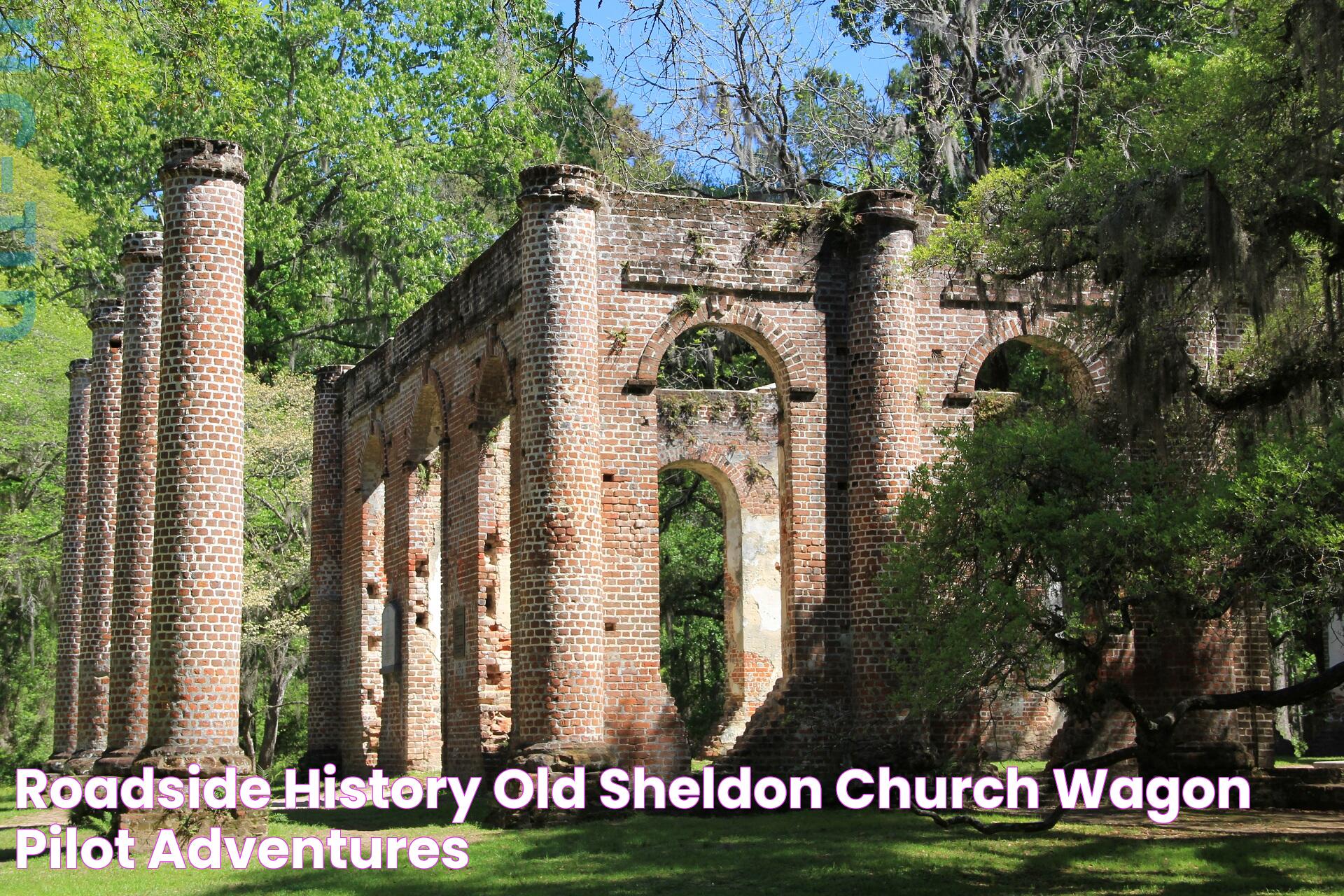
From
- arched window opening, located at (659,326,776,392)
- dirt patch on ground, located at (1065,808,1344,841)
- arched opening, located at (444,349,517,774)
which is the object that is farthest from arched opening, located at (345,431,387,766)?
dirt patch on ground, located at (1065,808,1344,841)

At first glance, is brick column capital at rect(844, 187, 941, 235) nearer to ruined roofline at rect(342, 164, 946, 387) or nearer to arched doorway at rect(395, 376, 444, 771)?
ruined roofline at rect(342, 164, 946, 387)

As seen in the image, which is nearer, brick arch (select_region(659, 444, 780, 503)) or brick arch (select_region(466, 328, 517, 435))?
brick arch (select_region(466, 328, 517, 435))

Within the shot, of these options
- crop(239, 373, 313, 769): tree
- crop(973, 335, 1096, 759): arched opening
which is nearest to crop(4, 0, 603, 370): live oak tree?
crop(239, 373, 313, 769): tree

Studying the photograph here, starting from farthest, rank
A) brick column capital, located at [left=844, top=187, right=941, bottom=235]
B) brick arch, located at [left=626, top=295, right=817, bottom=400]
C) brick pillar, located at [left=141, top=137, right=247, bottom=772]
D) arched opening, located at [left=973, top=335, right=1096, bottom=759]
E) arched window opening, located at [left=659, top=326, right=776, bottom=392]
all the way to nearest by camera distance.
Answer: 1. arched window opening, located at [left=659, top=326, right=776, bottom=392]
2. brick column capital, located at [left=844, top=187, right=941, bottom=235]
3. brick arch, located at [left=626, top=295, right=817, bottom=400]
4. arched opening, located at [left=973, top=335, right=1096, bottom=759]
5. brick pillar, located at [left=141, top=137, right=247, bottom=772]

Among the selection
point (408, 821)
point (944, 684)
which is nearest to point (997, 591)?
point (944, 684)

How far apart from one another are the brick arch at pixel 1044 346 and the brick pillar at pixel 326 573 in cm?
A: 1225

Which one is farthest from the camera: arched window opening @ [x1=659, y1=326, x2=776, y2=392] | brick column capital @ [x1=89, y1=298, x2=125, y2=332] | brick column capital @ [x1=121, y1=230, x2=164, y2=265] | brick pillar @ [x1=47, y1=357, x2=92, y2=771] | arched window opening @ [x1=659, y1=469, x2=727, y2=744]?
arched window opening @ [x1=659, y1=469, x2=727, y2=744]

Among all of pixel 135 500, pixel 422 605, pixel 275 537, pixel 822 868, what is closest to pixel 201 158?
pixel 135 500

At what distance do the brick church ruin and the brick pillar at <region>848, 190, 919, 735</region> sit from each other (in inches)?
1.4

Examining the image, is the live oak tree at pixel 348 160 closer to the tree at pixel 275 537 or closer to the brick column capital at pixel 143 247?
the tree at pixel 275 537

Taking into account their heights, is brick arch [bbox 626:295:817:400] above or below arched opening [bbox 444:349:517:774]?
above

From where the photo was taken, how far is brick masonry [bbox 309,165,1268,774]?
55.8 feet

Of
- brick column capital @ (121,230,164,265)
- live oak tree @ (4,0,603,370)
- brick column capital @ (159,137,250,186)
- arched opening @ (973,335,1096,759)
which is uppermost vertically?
live oak tree @ (4,0,603,370)

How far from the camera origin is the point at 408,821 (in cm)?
1773
